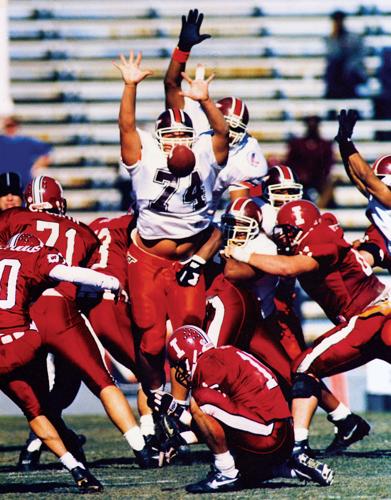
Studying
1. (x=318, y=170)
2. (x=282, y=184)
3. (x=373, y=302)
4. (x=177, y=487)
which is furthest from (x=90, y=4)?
(x=177, y=487)

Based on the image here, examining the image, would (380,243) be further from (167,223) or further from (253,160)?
(167,223)

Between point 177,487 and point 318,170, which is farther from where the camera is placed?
point 318,170

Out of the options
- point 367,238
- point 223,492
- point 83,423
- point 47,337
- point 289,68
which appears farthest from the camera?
point 289,68

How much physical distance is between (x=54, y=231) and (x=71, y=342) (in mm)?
773

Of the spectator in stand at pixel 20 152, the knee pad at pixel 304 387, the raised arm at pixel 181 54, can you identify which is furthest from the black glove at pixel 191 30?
the spectator in stand at pixel 20 152

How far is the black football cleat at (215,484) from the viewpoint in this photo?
6.00 meters

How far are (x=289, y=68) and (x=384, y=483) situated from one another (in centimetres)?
833

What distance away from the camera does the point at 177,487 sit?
20.3 ft

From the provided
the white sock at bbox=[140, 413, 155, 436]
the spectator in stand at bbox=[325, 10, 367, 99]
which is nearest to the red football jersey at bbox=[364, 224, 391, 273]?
the white sock at bbox=[140, 413, 155, 436]

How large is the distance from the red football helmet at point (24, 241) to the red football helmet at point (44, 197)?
29.5 inches

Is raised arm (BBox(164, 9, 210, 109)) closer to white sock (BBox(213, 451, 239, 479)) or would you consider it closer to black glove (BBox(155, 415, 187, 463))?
black glove (BBox(155, 415, 187, 463))

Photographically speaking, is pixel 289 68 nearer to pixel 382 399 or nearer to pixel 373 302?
pixel 382 399

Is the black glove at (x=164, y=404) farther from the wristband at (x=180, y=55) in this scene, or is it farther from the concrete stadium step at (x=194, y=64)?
the concrete stadium step at (x=194, y=64)

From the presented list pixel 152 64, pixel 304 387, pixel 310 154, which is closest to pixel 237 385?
pixel 304 387
